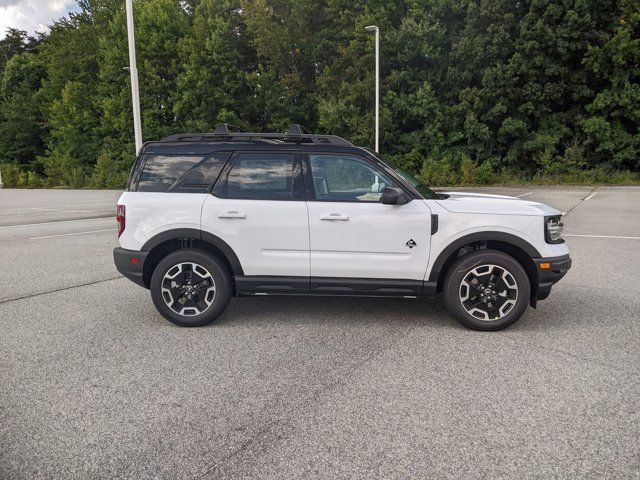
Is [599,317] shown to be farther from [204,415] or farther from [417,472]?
[204,415]

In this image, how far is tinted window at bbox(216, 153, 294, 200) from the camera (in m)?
4.95

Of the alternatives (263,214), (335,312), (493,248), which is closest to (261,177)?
(263,214)

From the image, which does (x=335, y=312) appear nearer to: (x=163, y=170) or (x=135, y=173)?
(x=163, y=170)

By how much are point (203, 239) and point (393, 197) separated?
6.10 ft

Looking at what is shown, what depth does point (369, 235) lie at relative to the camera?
15.6 ft

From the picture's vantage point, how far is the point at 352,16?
3522cm

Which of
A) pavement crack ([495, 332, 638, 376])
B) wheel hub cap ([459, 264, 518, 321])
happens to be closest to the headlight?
wheel hub cap ([459, 264, 518, 321])

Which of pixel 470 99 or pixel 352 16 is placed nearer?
pixel 470 99

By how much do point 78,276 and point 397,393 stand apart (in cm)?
570

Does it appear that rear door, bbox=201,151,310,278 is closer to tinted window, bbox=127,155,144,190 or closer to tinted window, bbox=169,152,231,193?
tinted window, bbox=169,152,231,193

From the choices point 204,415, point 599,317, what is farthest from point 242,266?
point 599,317

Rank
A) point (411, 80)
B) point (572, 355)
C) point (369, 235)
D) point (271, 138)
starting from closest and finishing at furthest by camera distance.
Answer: point (572, 355) → point (369, 235) → point (271, 138) → point (411, 80)

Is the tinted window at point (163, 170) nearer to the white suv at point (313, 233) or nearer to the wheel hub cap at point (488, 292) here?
the white suv at point (313, 233)

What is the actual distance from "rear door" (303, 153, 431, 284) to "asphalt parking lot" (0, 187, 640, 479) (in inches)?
23.4
